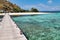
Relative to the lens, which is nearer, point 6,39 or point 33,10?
point 6,39

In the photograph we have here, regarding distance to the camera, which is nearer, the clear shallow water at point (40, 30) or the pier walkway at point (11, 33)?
the pier walkway at point (11, 33)

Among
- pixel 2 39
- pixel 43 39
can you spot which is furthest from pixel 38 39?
pixel 2 39

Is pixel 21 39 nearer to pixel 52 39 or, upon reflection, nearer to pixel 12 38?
pixel 12 38

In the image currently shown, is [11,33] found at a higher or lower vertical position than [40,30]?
higher

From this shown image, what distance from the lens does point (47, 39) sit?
11.4 meters

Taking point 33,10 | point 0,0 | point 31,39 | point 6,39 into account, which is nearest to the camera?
point 6,39

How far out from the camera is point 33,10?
74062 millimetres

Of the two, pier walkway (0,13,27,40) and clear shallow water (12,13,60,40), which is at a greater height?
pier walkway (0,13,27,40)

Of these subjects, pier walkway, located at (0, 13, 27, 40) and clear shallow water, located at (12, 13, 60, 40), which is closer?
pier walkway, located at (0, 13, 27, 40)

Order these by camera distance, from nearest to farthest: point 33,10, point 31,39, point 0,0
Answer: point 31,39
point 33,10
point 0,0

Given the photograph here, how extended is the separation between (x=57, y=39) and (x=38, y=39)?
139 centimetres

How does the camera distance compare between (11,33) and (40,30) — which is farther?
(40,30)

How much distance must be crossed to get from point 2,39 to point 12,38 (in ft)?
1.95

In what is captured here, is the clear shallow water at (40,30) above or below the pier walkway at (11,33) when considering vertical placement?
below
